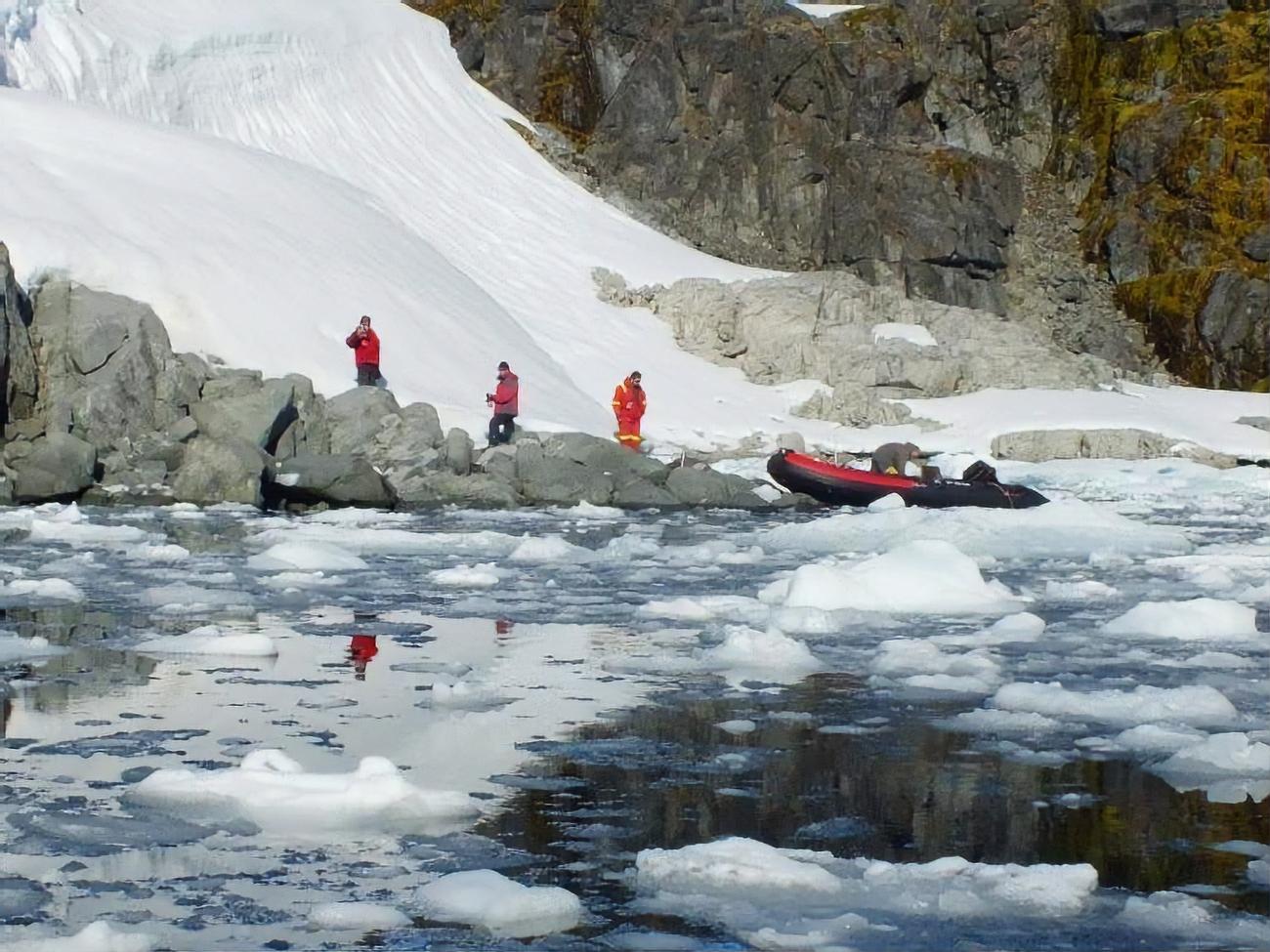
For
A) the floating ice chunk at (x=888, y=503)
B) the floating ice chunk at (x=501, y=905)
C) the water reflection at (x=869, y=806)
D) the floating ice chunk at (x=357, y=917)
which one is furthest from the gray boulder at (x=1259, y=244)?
the floating ice chunk at (x=357, y=917)

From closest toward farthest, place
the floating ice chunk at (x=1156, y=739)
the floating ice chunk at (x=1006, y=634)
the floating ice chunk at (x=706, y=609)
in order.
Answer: the floating ice chunk at (x=1156, y=739), the floating ice chunk at (x=1006, y=634), the floating ice chunk at (x=706, y=609)

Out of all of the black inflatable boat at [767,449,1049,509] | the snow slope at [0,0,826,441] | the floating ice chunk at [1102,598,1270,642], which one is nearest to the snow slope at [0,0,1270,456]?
the snow slope at [0,0,826,441]

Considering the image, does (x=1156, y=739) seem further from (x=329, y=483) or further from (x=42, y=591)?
(x=329, y=483)

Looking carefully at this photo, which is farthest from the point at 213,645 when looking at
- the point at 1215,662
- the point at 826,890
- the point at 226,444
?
the point at 226,444

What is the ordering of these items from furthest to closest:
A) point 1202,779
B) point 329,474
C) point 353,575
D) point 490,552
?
1. point 329,474
2. point 490,552
3. point 353,575
4. point 1202,779

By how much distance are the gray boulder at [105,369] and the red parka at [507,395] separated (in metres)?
4.32

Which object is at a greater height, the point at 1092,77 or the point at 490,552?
the point at 1092,77

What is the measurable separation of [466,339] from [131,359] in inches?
311

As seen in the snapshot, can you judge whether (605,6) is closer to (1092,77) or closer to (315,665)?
(1092,77)

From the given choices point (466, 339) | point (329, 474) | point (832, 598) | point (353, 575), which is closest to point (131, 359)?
point (329, 474)

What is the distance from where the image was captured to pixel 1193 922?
204 inches

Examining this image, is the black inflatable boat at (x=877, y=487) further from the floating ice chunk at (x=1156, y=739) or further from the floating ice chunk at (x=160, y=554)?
the floating ice chunk at (x=1156, y=739)

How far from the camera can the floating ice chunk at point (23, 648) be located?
952 centimetres

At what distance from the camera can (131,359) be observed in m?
22.6
